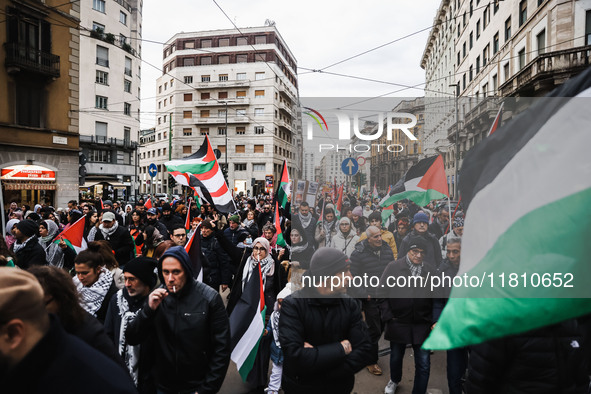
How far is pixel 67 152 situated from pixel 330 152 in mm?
20072

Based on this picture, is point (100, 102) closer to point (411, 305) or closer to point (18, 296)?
point (411, 305)

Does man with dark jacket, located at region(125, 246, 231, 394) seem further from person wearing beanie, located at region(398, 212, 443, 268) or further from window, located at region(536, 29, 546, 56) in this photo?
window, located at region(536, 29, 546, 56)

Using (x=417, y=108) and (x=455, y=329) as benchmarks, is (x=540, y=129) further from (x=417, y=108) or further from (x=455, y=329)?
(x=417, y=108)

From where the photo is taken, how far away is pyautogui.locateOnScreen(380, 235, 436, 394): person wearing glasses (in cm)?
365

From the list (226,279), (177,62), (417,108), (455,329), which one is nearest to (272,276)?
(226,279)

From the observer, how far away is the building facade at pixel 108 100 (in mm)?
36844

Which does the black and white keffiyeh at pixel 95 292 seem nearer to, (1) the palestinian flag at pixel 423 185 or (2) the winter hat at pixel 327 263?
(2) the winter hat at pixel 327 263

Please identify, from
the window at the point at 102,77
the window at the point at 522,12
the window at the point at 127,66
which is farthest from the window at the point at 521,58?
the window at the point at 127,66

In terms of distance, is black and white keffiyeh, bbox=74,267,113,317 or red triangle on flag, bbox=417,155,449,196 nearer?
black and white keffiyeh, bbox=74,267,113,317

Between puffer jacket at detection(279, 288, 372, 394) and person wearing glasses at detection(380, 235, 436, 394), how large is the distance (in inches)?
49.4

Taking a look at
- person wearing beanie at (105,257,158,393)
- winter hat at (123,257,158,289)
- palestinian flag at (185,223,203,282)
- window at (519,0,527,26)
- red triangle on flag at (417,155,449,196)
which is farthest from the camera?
window at (519,0,527,26)

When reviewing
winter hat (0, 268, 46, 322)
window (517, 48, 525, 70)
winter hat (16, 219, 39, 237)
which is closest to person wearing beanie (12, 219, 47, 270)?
winter hat (16, 219, 39, 237)

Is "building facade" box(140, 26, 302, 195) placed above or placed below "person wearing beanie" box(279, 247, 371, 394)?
above

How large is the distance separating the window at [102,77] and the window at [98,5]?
20.9 feet
